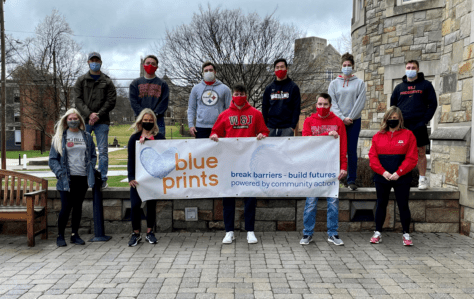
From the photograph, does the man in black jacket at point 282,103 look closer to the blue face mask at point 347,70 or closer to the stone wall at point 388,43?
the blue face mask at point 347,70

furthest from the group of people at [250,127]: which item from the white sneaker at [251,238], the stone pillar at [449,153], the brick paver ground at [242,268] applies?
the stone pillar at [449,153]

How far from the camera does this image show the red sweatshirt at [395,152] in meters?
5.07

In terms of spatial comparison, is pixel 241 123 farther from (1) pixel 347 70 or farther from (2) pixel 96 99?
(2) pixel 96 99

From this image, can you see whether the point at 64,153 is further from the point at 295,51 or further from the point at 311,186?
the point at 295,51

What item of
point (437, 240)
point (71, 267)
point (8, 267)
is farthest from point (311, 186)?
point (8, 267)

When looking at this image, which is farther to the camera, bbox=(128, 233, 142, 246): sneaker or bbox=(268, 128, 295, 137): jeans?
bbox=(268, 128, 295, 137): jeans

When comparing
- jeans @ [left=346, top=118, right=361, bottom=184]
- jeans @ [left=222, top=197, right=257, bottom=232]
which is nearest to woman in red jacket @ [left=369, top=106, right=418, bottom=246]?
jeans @ [left=346, top=118, right=361, bottom=184]

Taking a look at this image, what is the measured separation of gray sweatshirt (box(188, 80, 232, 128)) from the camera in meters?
6.01

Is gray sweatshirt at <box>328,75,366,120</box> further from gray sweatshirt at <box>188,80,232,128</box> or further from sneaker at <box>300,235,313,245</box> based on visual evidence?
sneaker at <box>300,235,313,245</box>

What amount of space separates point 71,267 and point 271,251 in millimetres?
2445

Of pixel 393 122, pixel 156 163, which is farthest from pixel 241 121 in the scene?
pixel 393 122

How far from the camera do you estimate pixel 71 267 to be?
4.42m

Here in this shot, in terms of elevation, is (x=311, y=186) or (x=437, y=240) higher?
(x=311, y=186)

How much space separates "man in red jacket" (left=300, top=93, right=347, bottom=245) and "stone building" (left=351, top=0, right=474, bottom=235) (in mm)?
2039
